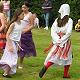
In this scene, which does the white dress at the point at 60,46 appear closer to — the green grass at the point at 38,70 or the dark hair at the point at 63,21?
the dark hair at the point at 63,21

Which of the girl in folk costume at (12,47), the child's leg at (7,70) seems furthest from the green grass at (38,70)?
the girl in folk costume at (12,47)

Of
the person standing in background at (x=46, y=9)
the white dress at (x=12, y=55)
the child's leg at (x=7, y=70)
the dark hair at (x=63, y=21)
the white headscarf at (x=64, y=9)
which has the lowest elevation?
the person standing in background at (x=46, y=9)

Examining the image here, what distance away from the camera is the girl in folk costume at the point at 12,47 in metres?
11.0

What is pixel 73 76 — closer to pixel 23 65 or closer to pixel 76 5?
pixel 23 65

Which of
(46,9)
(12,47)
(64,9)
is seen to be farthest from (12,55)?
(46,9)

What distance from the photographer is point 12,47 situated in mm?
11000

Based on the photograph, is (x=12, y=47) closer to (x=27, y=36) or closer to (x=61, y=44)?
(x=61, y=44)

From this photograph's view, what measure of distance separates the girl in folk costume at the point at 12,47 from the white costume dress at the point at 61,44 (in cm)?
85

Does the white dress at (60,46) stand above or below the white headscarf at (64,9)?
below

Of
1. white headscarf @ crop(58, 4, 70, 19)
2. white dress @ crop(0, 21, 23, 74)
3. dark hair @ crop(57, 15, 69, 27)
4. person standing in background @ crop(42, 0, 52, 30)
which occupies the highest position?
white headscarf @ crop(58, 4, 70, 19)

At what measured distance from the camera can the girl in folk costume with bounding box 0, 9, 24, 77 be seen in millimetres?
10984

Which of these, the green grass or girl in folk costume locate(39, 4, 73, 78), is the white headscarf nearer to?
girl in folk costume locate(39, 4, 73, 78)

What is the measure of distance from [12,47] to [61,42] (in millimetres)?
1176

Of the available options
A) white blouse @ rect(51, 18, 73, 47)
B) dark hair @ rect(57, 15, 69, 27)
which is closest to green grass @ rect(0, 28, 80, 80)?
white blouse @ rect(51, 18, 73, 47)
